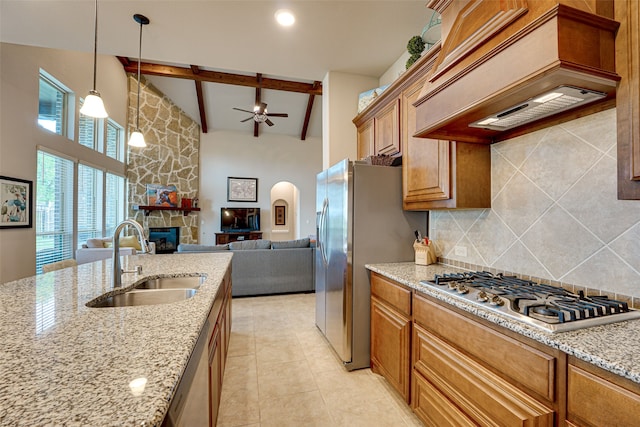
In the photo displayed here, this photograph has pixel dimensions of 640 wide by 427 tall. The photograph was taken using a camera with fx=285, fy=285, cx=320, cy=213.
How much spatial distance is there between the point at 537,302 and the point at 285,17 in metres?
2.67

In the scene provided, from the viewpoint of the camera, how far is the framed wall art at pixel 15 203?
3.65 m

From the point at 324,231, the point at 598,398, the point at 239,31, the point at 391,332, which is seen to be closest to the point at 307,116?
the point at 239,31

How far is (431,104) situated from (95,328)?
1.82m

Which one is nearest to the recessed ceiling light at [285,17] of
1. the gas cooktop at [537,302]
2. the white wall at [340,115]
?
the white wall at [340,115]

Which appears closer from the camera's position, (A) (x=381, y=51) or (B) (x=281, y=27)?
(B) (x=281, y=27)

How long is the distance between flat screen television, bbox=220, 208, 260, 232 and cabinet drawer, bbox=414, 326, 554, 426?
7.39m

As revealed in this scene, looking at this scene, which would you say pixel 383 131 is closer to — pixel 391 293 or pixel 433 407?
pixel 391 293

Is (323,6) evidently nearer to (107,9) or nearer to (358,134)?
(358,134)

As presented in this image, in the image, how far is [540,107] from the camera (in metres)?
1.37

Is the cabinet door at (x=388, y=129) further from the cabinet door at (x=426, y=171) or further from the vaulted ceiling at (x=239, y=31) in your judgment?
the vaulted ceiling at (x=239, y=31)

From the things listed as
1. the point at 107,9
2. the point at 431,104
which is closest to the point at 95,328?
the point at 431,104

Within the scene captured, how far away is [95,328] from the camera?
96 centimetres

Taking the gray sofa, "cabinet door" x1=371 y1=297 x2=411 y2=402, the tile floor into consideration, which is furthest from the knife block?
the gray sofa

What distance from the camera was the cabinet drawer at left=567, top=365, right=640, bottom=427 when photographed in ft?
2.52
